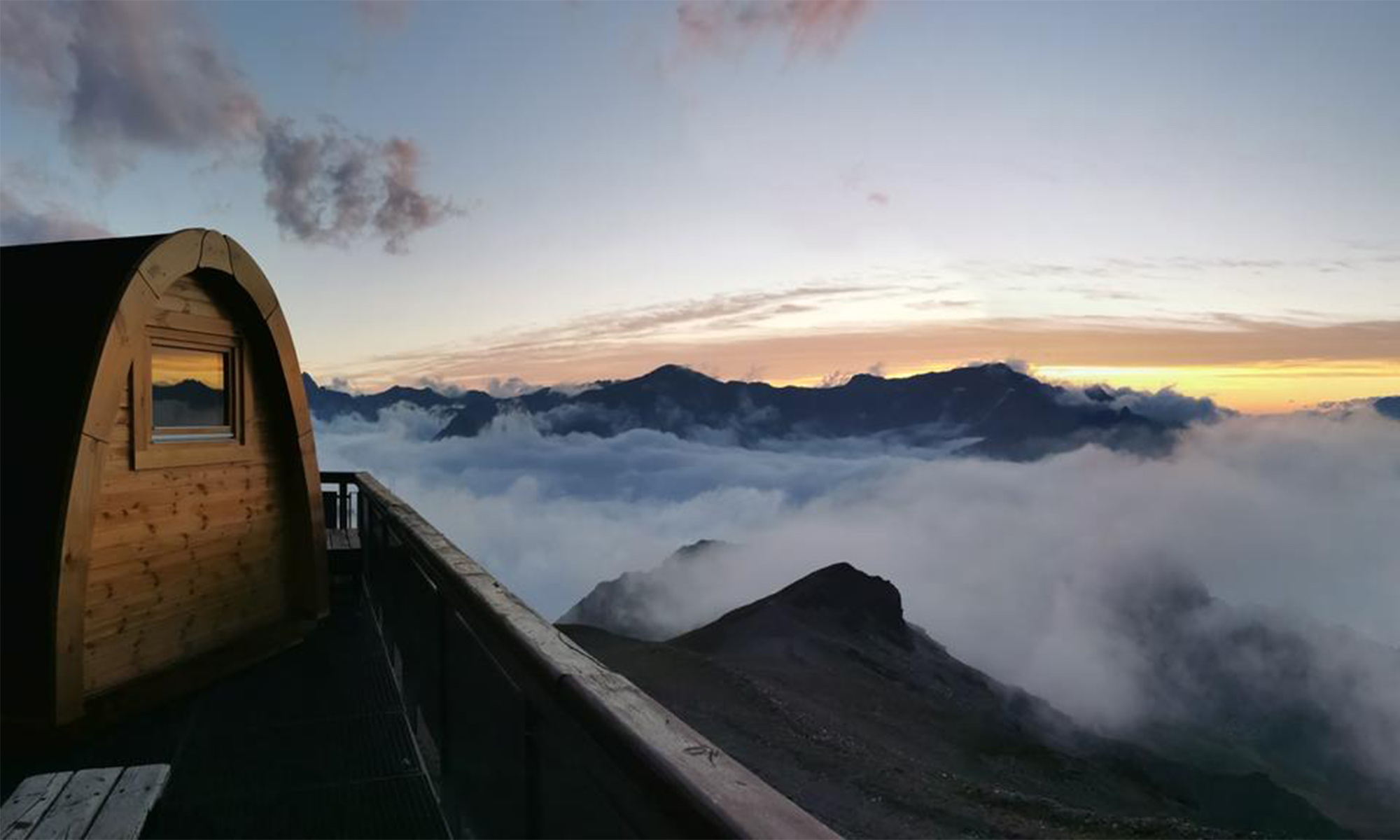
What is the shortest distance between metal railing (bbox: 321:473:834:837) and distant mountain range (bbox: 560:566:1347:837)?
845 inches

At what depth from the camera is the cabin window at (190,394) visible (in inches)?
249

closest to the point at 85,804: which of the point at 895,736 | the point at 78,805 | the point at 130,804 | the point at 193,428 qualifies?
the point at 78,805

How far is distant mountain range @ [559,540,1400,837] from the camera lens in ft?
158

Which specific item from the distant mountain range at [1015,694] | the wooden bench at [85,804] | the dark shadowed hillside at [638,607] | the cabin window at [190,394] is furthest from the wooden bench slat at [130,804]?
the dark shadowed hillside at [638,607]

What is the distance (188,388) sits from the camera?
6.69 meters

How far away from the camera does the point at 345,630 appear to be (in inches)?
307

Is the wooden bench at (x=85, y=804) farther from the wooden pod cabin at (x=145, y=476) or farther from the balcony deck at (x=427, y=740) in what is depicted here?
the wooden pod cabin at (x=145, y=476)

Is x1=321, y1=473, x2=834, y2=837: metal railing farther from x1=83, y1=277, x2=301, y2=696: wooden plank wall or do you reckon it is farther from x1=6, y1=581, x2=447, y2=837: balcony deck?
x1=83, y1=277, x2=301, y2=696: wooden plank wall

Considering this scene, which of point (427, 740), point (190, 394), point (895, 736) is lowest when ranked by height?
point (895, 736)

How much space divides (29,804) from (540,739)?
316cm

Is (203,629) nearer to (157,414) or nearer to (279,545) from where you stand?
(279,545)

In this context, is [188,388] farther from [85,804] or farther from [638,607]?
[638,607]

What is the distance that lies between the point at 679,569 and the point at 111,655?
581 ft

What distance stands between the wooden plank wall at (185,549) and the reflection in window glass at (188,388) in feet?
0.96
